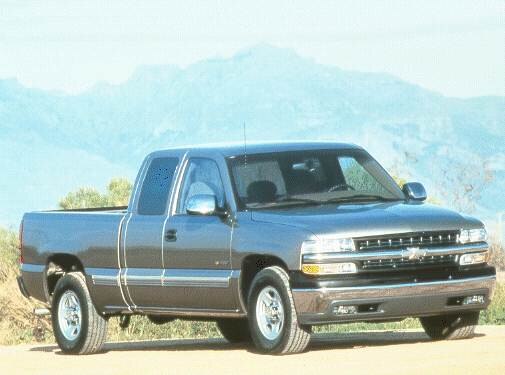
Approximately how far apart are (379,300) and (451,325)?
1778 mm

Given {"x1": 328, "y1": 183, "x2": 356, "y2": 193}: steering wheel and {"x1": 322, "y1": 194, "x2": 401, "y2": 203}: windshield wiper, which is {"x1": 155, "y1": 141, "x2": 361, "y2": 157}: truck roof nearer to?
{"x1": 328, "y1": 183, "x2": 356, "y2": 193}: steering wheel

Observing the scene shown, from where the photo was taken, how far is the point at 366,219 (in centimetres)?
1510

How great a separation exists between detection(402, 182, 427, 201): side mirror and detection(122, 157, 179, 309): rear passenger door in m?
2.24

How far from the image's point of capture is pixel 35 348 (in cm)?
1966

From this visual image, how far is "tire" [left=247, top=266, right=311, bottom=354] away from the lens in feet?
49.2

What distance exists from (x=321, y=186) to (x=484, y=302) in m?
1.87

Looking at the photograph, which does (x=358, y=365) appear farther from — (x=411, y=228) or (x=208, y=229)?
(x=208, y=229)

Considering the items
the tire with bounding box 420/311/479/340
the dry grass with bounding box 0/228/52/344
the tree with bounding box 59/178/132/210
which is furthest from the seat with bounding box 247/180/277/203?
the tree with bounding box 59/178/132/210

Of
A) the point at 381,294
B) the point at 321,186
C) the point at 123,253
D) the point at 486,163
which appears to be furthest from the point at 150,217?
the point at 486,163

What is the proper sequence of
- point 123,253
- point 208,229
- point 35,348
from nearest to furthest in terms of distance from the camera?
point 208,229 < point 123,253 < point 35,348

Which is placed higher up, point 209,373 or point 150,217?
point 150,217

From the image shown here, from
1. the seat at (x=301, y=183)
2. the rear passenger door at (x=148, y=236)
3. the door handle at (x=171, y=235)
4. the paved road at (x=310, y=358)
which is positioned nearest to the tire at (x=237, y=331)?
the paved road at (x=310, y=358)

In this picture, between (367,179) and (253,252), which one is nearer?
(253,252)

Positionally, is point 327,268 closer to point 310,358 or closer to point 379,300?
point 379,300
